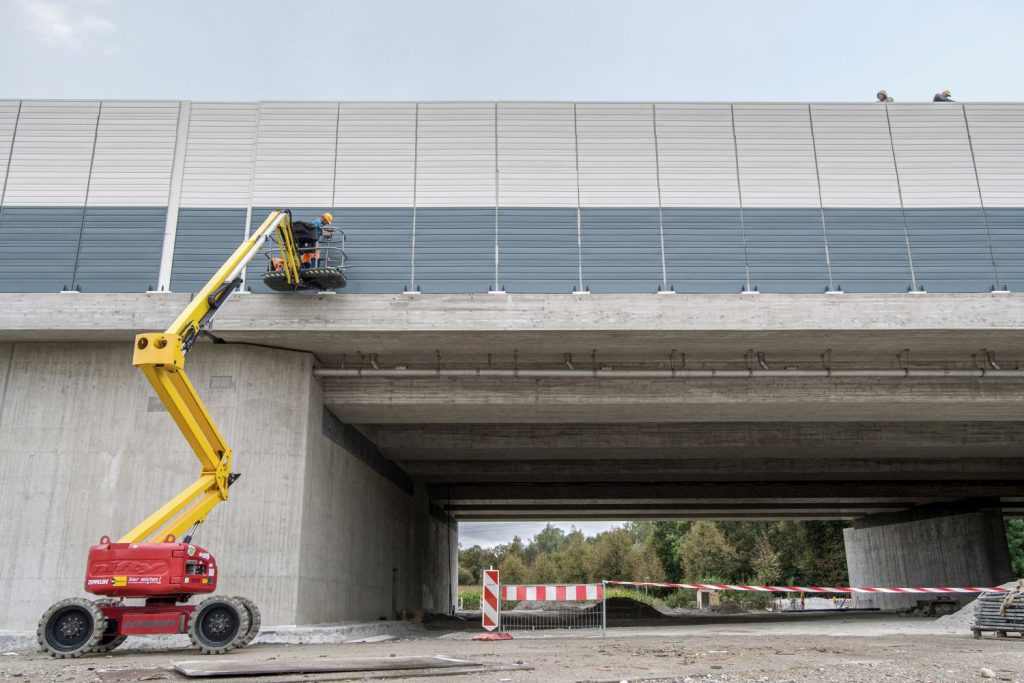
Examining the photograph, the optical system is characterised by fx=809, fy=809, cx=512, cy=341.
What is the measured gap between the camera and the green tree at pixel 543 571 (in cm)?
6500

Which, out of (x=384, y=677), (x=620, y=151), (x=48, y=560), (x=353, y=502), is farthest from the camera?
(x=353, y=502)

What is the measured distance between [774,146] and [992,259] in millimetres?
4872

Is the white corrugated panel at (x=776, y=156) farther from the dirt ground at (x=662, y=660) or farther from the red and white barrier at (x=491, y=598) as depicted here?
the red and white barrier at (x=491, y=598)

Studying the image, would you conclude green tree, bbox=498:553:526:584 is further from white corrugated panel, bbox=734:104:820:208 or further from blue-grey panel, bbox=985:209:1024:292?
blue-grey panel, bbox=985:209:1024:292

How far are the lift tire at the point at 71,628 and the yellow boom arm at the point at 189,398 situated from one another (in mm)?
1115

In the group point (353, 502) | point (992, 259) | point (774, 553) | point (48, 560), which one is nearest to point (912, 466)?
point (992, 259)

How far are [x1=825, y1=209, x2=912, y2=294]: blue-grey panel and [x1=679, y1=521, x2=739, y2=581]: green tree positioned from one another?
53720mm

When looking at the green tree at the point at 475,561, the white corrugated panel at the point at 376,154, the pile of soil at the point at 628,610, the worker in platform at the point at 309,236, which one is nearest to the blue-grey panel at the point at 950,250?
the white corrugated panel at the point at 376,154

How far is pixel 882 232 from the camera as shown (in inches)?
646

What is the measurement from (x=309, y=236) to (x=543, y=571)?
2164 inches

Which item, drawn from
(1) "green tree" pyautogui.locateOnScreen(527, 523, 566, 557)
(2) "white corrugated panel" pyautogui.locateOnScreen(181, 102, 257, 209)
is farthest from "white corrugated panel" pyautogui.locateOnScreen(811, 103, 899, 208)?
(1) "green tree" pyautogui.locateOnScreen(527, 523, 566, 557)

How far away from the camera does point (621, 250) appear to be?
16.2 metres

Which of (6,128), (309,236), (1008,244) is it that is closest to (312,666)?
(309,236)

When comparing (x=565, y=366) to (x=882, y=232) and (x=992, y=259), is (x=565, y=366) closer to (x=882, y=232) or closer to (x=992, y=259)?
(x=882, y=232)
